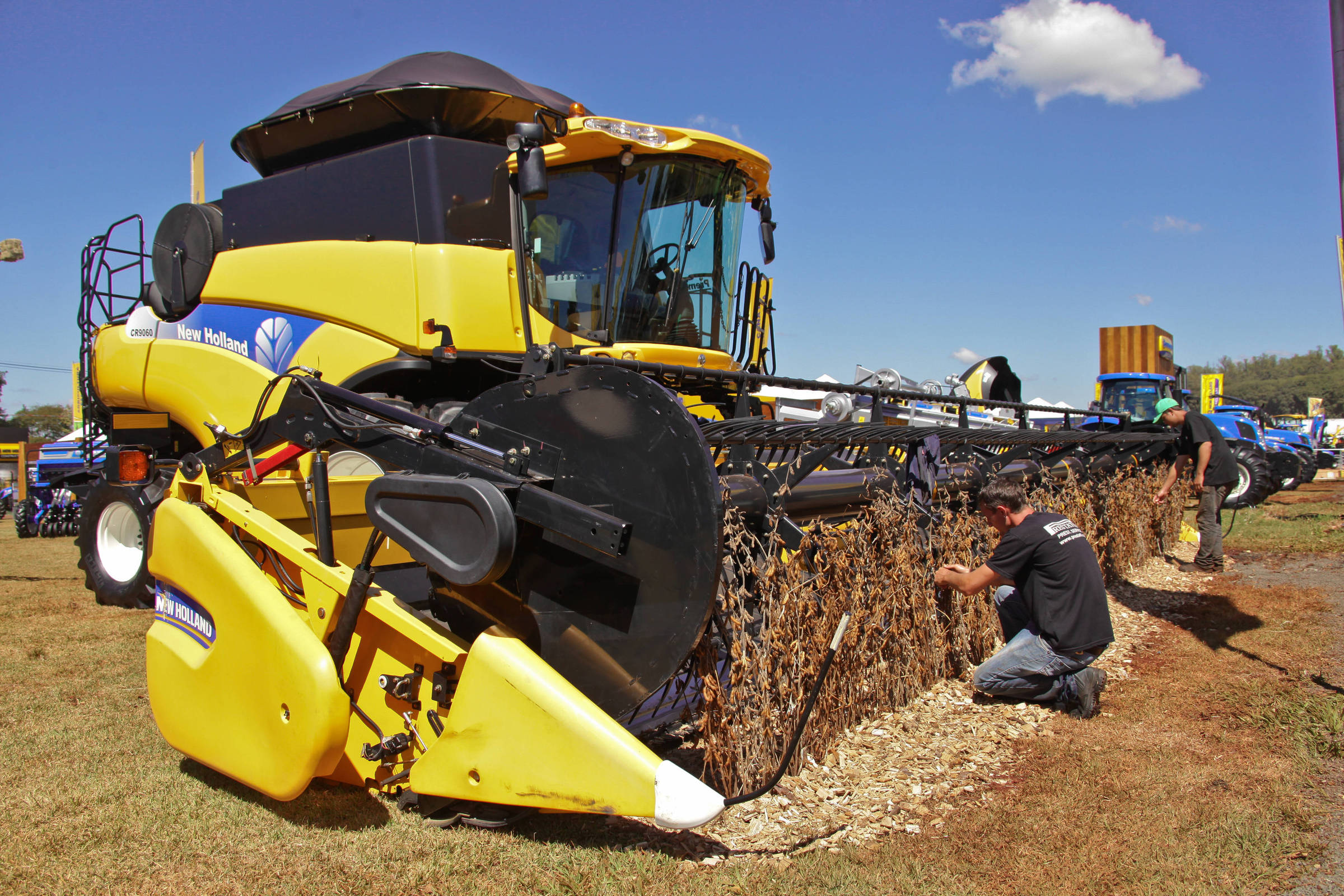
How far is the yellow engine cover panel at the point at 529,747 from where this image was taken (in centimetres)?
243

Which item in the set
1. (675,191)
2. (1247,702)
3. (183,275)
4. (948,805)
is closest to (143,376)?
(183,275)

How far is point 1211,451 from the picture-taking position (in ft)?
26.2

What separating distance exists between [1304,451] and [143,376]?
21635 millimetres

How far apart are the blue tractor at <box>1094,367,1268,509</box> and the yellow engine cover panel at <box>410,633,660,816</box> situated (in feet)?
41.3

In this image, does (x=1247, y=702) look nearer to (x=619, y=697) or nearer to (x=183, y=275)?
(x=619, y=697)

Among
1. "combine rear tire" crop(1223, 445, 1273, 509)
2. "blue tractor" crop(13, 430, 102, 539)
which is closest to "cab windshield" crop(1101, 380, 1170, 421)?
"combine rear tire" crop(1223, 445, 1273, 509)

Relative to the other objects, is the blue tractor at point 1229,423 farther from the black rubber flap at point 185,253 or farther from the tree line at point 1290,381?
the tree line at point 1290,381

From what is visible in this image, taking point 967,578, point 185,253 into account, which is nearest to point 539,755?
point 967,578

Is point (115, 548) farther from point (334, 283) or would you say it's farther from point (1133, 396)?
point (1133, 396)

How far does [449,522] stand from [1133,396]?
1640cm

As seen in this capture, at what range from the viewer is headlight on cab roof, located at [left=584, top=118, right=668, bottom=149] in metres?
4.57

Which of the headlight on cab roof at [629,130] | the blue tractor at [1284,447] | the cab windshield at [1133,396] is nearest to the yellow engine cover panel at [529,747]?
the headlight on cab roof at [629,130]

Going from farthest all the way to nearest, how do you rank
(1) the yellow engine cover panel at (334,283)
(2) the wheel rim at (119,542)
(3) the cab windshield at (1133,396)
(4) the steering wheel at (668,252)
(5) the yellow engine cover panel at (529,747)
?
(3) the cab windshield at (1133,396) → (2) the wheel rim at (119,542) → (4) the steering wheel at (668,252) → (1) the yellow engine cover panel at (334,283) → (5) the yellow engine cover panel at (529,747)

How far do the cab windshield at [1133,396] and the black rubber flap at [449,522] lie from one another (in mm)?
15459
